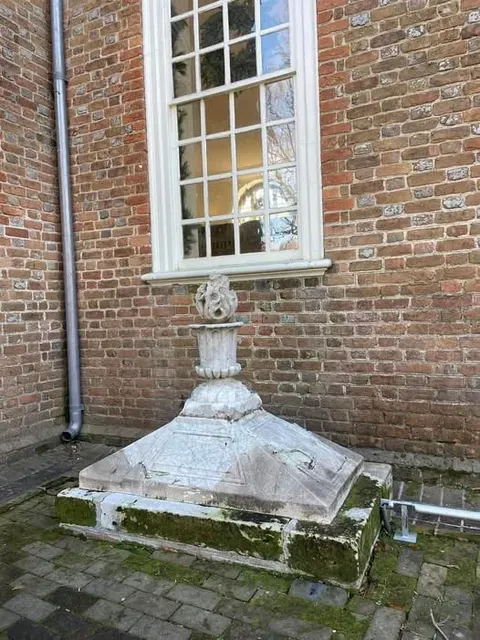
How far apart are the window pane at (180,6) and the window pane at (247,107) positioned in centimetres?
110

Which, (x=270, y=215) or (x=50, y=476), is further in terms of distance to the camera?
(x=270, y=215)

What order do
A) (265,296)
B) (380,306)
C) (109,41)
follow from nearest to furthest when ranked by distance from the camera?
(380,306)
(265,296)
(109,41)

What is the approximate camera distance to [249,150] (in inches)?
184

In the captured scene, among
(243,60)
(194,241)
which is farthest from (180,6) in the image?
(194,241)

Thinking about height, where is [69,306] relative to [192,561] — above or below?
above

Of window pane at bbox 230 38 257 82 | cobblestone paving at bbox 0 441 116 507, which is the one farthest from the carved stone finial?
window pane at bbox 230 38 257 82

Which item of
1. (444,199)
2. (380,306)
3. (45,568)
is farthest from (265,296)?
(45,568)

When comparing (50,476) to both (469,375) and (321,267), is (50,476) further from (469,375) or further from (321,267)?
(469,375)

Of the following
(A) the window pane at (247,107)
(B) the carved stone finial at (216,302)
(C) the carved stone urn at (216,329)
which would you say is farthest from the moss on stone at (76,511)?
(A) the window pane at (247,107)

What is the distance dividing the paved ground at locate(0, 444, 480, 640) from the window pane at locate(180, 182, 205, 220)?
3.20 m

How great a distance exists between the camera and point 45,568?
2.65m

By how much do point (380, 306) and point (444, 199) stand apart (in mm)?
944

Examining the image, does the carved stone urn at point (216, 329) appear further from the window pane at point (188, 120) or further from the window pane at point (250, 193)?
the window pane at point (188, 120)

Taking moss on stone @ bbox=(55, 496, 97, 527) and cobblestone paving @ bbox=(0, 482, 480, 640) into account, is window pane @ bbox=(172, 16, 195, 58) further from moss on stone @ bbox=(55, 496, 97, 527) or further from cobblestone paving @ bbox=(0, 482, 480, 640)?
cobblestone paving @ bbox=(0, 482, 480, 640)
